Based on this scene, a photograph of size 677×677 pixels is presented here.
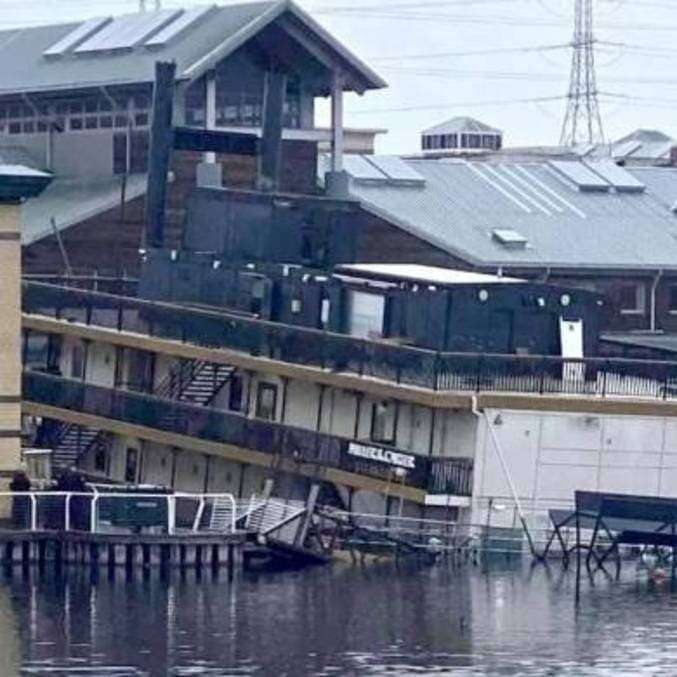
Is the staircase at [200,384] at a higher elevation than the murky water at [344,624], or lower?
higher

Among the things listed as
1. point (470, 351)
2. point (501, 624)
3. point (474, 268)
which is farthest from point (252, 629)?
point (474, 268)

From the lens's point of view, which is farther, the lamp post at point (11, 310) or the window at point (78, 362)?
the window at point (78, 362)

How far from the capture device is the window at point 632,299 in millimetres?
96188

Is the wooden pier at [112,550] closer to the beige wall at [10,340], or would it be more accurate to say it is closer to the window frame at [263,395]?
the beige wall at [10,340]

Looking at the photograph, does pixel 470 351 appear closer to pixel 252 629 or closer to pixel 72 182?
pixel 252 629

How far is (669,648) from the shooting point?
57219mm

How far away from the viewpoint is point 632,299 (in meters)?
96.5

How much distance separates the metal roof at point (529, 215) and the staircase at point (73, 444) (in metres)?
15.4

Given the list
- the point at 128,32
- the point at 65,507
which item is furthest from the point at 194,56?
the point at 65,507

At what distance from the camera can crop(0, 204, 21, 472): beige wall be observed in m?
70.5

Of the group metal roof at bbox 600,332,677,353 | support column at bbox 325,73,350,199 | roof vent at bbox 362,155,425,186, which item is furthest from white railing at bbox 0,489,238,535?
roof vent at bbox 362,155,425,186

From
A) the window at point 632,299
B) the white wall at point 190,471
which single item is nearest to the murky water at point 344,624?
the white wall at point 190,471

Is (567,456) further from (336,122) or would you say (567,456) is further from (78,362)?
(336,122)

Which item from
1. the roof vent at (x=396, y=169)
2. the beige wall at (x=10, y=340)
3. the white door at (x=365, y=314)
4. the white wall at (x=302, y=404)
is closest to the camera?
the beige wall at (x=10, y=340)
